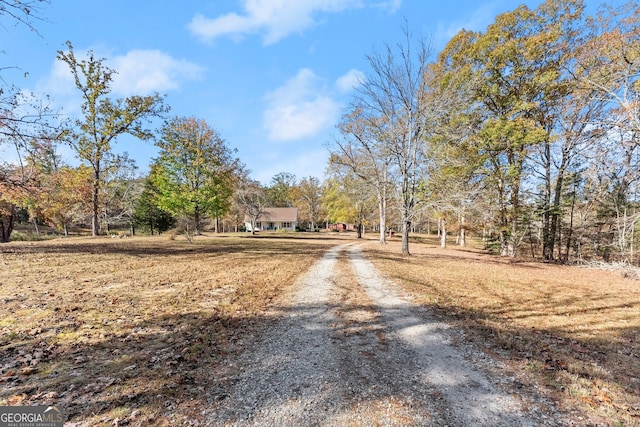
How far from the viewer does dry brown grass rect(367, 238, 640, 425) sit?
10.7 feet

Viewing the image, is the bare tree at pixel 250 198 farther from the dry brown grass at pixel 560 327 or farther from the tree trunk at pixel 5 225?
the dry brown grass at pixel 560 327

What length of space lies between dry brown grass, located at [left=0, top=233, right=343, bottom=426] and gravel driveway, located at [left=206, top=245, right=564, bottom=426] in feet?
1.76

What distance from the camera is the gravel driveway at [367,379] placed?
9.05 feet

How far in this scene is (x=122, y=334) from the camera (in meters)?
4.52

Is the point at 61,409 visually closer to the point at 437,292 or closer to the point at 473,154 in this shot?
the point at 437,292

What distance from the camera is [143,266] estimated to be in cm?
998

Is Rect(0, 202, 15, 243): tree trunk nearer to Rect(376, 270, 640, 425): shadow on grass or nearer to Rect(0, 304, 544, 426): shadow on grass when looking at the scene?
Rect(0, 304, 544, 426): shadow on grass

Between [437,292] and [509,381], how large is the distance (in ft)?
14.4

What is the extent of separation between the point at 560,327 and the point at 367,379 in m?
4.68

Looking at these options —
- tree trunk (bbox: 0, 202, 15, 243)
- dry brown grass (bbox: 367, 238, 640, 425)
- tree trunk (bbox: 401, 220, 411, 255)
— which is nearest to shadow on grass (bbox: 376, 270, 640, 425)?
dry brown grass (bbox: 367, 238, 640, 425)

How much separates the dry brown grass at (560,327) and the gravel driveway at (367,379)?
22.6 inches

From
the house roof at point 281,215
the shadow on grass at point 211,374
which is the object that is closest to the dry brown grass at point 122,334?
the shadow on grass at point 211,374

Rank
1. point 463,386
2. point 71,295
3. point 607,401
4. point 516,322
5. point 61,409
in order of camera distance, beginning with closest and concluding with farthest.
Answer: point 61,409 → point 607,401 → point 463,386 → point 516,322 → point 71,295

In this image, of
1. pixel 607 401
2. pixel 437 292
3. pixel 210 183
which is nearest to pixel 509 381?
pixel 607 401
